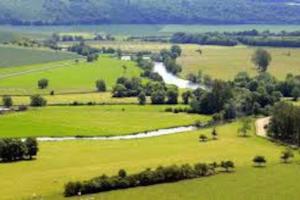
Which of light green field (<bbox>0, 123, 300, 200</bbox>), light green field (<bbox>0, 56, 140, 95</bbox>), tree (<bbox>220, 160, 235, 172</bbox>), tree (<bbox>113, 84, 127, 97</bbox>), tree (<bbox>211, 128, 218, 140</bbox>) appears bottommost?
light green field (<bbox>0, 56, 140, 95</bbox>)

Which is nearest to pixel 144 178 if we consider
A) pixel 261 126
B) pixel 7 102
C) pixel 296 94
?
pixel 261 126

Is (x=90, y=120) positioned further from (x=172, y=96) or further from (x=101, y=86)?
(x=101, y=86)

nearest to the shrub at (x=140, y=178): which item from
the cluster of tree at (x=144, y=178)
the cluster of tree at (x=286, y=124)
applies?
the cluster of tree at (x=144, y=178)

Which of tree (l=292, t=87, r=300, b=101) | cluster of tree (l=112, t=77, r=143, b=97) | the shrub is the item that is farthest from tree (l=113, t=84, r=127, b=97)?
the shrub

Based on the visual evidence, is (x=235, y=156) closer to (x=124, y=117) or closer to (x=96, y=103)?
(x=124, y=117)

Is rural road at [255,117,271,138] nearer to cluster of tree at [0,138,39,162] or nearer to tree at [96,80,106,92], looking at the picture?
cluster of tree at [0,138,39,162]

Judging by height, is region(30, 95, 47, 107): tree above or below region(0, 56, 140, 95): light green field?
above

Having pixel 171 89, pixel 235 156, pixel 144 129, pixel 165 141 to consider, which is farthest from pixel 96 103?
pixel 235 156
